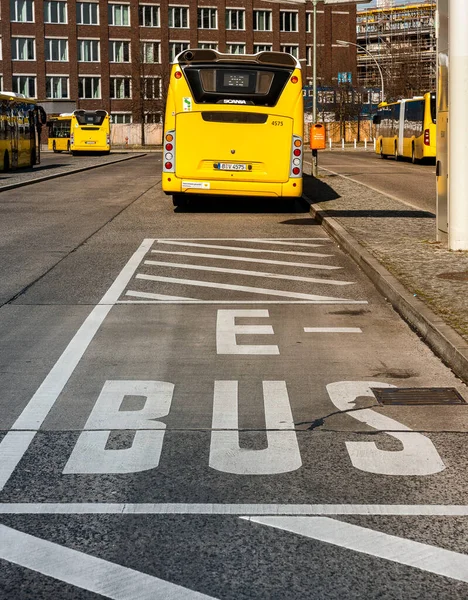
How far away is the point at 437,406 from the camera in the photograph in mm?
6656

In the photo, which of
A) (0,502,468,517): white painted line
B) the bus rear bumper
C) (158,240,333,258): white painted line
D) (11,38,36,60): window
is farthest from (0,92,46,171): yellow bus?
(11,38,36,60): window

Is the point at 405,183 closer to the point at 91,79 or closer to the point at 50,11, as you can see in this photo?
the point at 91,79

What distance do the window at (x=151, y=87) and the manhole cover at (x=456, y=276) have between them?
94.1m

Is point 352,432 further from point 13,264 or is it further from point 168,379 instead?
point 13,264

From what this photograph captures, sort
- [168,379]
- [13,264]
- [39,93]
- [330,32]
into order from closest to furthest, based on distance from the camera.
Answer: [168,379]
[13,264]
[39,93]
[330,32]

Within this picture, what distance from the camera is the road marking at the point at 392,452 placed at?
17.5 ft

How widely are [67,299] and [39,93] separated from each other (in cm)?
9677

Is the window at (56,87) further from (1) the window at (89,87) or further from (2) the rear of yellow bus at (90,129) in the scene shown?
(2) the rear of yellow bus at (90,129)

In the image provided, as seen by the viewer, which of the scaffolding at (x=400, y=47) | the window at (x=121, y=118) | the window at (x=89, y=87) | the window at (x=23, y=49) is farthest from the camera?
the window at (x=121, y=118)

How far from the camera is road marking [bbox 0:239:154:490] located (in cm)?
558

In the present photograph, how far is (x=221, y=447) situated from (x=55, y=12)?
10354cm

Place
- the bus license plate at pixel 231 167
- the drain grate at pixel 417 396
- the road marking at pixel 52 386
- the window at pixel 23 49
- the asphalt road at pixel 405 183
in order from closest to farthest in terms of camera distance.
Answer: the road marking at pixel 52 386 → the drain grate at pixel 417 396 → the bus license plate at pixel 231 167 → the asphalt road at pixel 405 183 → the window at pixel 23 49

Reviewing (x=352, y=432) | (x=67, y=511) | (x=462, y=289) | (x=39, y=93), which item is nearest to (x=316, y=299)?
(x=462, y=289)

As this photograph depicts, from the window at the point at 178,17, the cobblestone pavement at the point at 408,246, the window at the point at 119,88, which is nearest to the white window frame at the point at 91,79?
the window at the point at 119,88
